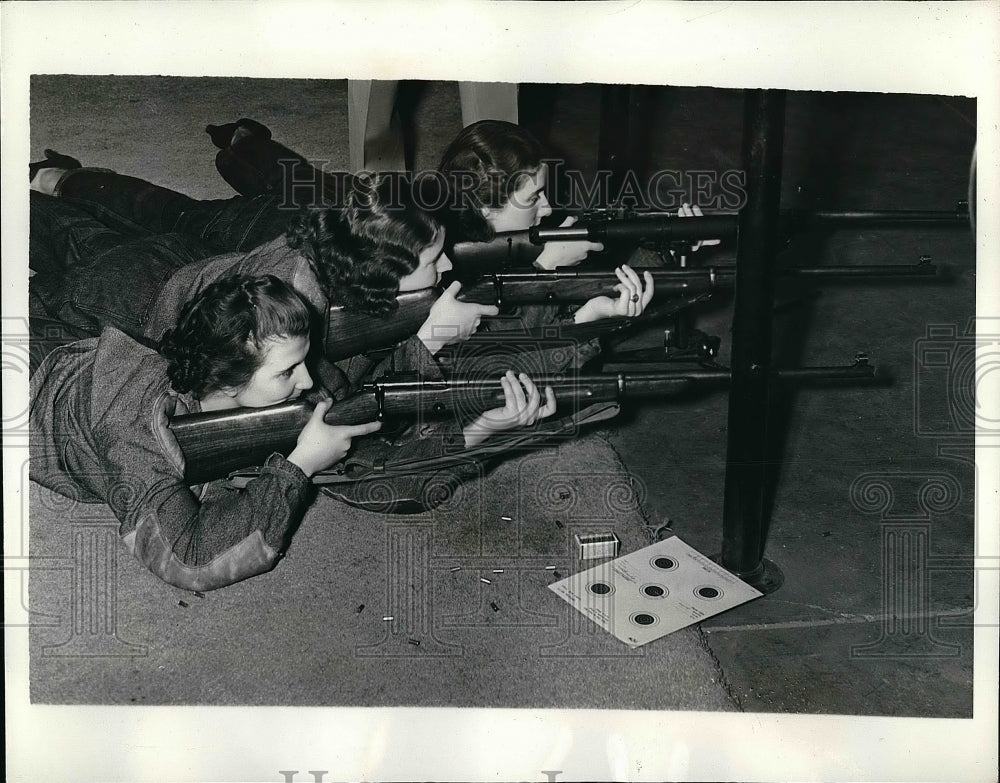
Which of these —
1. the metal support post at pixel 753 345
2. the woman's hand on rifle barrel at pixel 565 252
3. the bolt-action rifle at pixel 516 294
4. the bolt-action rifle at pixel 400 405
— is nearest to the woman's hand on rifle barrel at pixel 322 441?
the bolt-action rifle at pixel 400 405

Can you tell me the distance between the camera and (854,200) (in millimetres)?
2461

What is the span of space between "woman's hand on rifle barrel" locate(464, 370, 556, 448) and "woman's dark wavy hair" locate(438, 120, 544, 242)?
0.31 m

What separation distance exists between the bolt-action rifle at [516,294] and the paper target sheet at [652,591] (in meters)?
0.51

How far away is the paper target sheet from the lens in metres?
2.28

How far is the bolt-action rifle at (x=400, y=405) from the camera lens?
2.24 meters

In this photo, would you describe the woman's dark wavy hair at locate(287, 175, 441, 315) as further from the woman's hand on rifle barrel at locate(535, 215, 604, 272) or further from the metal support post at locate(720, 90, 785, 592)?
the metal support post at locate(720, 90, 785, 592)

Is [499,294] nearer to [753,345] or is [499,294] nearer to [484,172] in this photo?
[484,172]

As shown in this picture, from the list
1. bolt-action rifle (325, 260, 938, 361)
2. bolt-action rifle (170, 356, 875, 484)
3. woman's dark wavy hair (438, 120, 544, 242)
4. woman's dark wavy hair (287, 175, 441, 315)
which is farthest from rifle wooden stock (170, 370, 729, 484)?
woman's dark wavy hair (438, 120, 544, 242)

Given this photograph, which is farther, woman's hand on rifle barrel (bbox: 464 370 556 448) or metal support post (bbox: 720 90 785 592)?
woman's hand on rifle barrel (bbox: 464 370 556 448)

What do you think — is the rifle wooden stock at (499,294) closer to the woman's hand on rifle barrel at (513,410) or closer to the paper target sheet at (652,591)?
the woman's hand on rifle barrel at (513,410)

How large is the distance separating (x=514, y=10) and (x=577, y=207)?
0.42m

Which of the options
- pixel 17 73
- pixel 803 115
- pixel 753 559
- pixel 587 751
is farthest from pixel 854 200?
pixel 17 73

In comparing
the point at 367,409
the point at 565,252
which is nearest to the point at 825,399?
the point at 565,252

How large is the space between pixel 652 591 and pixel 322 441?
76cm
